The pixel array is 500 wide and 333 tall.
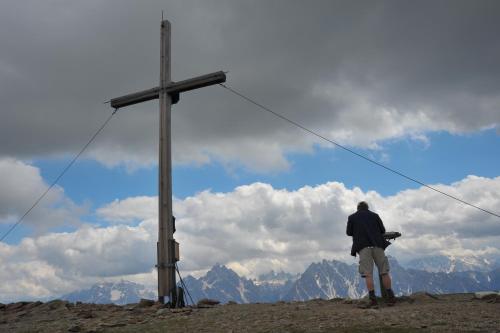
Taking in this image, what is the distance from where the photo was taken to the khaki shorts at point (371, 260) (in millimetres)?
13844

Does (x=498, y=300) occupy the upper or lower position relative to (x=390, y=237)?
lower

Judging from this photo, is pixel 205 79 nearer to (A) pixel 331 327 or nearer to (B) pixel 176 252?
(B) pixel 176 252

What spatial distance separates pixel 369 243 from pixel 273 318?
424 cm

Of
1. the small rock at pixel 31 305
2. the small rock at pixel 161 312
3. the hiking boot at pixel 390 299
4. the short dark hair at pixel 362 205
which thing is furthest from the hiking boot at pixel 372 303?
the small rock at pixel 31 305

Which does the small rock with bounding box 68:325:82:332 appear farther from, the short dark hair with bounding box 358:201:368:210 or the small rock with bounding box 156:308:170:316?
the short dark hair with bounding box 358:201:368:210

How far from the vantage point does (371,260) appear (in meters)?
13.9

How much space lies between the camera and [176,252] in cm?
1666

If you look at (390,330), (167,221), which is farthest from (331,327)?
(167,221)

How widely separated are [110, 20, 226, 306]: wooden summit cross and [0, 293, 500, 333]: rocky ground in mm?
1215

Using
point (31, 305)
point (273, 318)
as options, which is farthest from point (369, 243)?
point (31, 305)

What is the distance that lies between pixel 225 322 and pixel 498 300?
7.61m

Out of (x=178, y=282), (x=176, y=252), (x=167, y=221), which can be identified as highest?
(x=167, y=221)

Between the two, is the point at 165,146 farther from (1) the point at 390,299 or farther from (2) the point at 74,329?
(1) the point at 390,299

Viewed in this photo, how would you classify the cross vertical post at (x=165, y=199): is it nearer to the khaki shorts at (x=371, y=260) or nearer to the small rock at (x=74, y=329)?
the small rock at (x=74, y=329)
